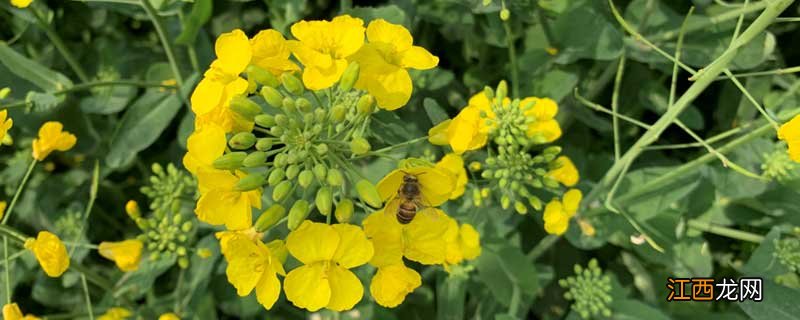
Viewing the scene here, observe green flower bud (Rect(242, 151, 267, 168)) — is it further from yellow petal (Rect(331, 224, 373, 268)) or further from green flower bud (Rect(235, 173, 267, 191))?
yellow petal (Rect(331, 224, 373, 268))

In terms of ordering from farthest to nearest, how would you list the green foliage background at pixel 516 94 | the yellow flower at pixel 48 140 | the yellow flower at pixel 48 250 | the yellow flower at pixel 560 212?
the green foliage background at pixel 516 94 < the yellow flower at pixel 48 140 < the yellow flower at pixel 560 212 < the yellow flower at pixel 48 250

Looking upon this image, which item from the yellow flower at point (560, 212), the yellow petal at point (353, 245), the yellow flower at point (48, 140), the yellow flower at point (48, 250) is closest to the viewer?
the yellow petal at point (353, 245)

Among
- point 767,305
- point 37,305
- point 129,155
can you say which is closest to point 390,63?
point 129,155

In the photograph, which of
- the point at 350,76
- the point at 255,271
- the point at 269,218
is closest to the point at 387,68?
the point at 350,76

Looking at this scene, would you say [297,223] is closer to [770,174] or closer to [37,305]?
[770,174]

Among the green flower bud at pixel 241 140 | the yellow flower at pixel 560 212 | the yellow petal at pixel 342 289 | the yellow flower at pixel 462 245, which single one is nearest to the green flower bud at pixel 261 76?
the green flower bud at pixel 241 140

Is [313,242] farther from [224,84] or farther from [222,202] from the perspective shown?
[224,84]

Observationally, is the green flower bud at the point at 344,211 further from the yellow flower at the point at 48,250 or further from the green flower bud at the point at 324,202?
the yellow flower at the point at 48,250
